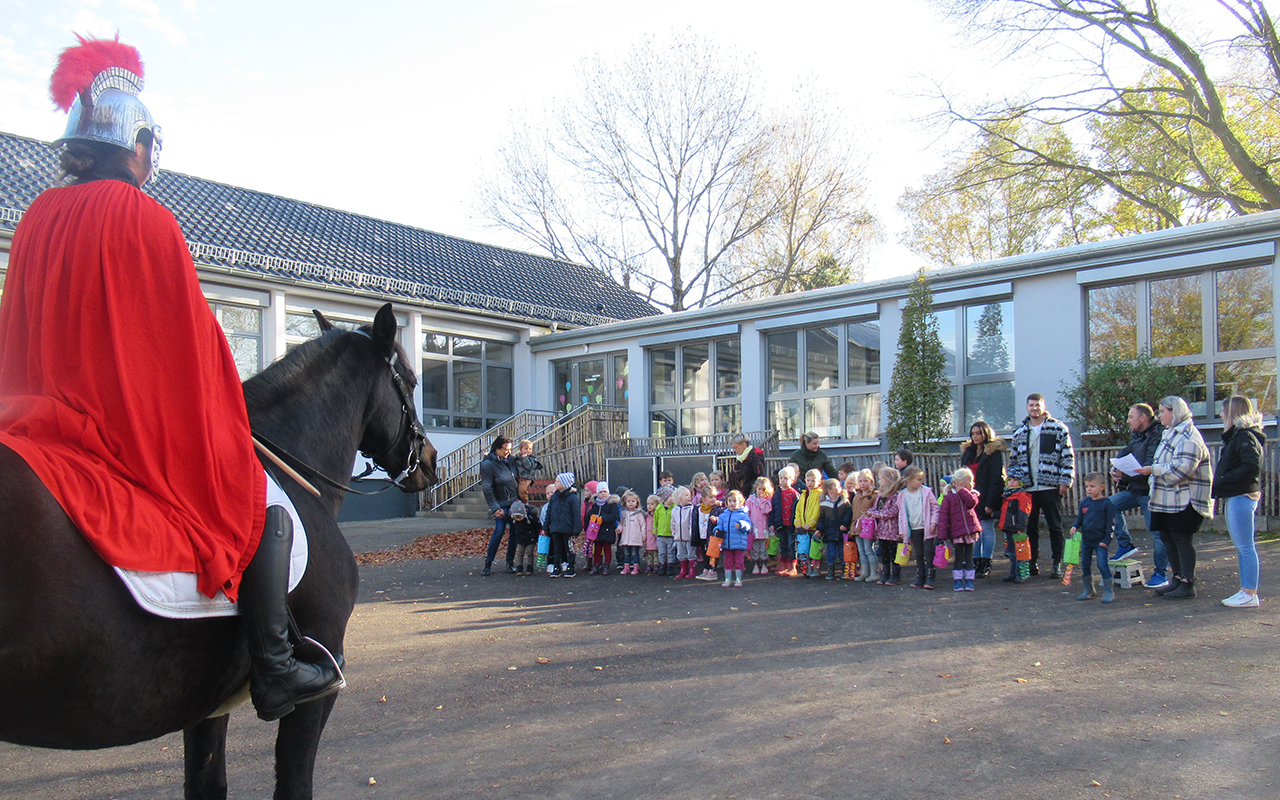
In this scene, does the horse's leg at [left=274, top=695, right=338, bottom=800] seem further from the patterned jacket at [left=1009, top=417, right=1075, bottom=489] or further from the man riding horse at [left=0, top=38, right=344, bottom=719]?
the patterned jacket at [left=1009, top=417, right=1075, bottom=489]

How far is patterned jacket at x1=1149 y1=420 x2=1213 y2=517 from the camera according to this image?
7398mm

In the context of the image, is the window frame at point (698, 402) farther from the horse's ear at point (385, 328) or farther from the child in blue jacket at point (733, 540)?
the horse's ear at point (385, 328)

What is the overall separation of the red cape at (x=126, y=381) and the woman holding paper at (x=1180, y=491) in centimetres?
761

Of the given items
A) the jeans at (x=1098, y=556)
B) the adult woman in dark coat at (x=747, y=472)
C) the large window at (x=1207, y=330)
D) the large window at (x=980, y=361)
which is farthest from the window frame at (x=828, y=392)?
the jeans at (x=1098, y=556)

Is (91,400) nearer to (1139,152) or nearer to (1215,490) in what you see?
(1215,490)

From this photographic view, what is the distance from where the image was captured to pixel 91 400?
2395 millimetres

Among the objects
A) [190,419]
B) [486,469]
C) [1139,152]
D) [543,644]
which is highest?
[1139,152]

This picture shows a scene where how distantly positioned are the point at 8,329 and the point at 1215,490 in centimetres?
834

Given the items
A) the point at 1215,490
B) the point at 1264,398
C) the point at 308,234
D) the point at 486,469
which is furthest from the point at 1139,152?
the point at 308,234

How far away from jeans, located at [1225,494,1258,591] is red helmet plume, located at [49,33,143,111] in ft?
27.2

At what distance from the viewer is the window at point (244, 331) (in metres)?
→ 17.8

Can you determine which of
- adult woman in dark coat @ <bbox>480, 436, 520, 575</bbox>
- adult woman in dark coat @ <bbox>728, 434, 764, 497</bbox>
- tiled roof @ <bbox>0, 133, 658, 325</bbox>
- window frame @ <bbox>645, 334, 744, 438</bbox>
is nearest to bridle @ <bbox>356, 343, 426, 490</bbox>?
adult woman in dark coat @ <bbox>480, 436, 520, 575</bbox>

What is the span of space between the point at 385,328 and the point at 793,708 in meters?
3.24

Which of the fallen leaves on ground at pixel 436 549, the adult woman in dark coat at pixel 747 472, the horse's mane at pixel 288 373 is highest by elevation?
the horse's mane at pixel 288 373
